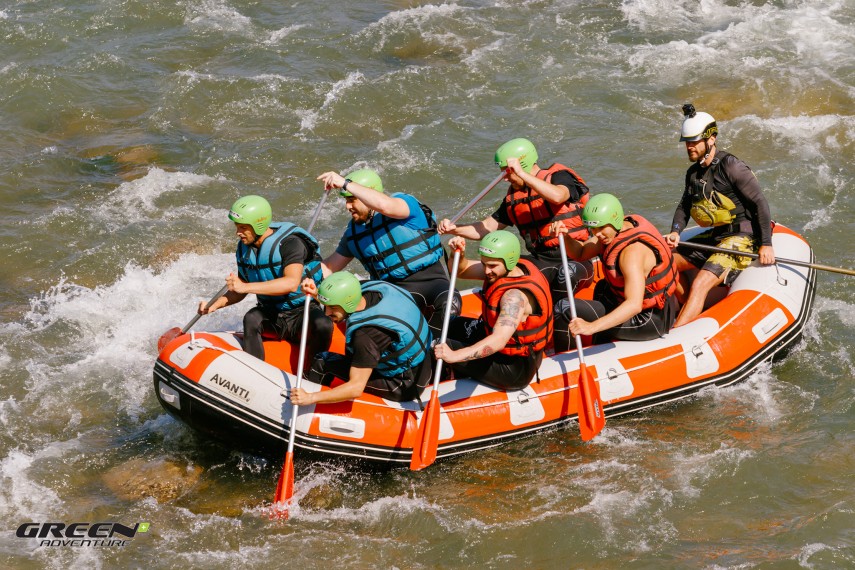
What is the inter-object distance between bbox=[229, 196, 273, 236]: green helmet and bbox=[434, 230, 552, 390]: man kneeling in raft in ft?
4.33

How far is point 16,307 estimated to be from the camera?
9523 mm

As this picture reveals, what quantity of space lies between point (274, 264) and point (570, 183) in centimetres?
232

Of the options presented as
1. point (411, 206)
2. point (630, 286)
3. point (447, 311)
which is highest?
point (411, 206)

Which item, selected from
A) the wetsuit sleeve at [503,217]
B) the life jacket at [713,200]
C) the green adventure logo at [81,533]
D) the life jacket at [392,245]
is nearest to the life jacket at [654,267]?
the life jacket at [713,200]

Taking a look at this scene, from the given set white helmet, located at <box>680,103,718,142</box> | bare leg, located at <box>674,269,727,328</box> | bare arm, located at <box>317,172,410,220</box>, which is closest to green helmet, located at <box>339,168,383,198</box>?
bare arm, located at <box>317,172,410,220</box>

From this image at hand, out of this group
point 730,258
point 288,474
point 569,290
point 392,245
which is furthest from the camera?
point 730,258

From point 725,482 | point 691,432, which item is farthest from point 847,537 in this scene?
point 691,432

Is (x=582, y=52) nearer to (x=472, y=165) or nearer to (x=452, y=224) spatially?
(x=472, y=165)

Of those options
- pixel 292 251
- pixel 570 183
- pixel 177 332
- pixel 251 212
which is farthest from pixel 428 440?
pixel 570 183

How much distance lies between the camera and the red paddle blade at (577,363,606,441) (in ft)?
22.4

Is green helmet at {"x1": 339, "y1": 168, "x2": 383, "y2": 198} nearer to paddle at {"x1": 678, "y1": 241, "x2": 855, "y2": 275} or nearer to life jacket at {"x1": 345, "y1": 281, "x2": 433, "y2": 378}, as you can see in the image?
life jacket at {"x1": 345, "y1": 281, "x2": 433, "y2": 378}

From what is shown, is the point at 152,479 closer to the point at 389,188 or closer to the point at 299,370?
the point at 299,370

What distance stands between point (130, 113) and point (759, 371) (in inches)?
357

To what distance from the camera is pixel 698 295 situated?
7.91m
